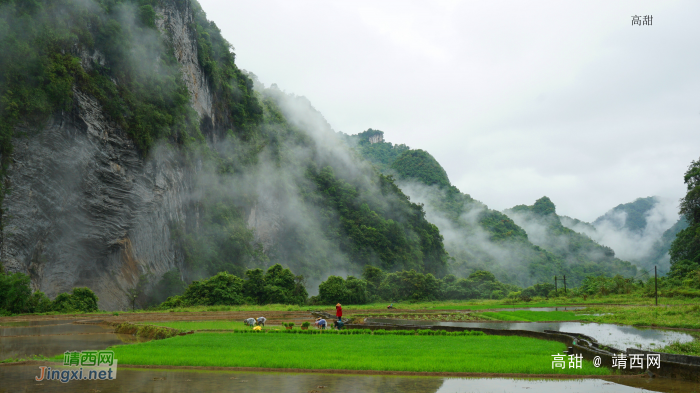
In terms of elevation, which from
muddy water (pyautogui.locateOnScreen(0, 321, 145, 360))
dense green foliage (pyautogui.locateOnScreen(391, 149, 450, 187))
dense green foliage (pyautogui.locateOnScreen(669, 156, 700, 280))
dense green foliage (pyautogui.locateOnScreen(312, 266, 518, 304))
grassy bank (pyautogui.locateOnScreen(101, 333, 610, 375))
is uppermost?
dense green foliage (pyautogui.locateOnScreen(391, 149, 450, 187))

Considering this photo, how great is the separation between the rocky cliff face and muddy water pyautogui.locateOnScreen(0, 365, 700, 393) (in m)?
30.4

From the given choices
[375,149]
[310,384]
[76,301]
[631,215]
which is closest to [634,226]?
[631,215]

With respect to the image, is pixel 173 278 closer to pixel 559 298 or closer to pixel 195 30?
pixel 195 30

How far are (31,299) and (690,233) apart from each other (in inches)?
2917

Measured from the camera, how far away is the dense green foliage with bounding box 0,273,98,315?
101 ft

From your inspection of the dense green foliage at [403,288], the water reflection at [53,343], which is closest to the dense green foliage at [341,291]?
the dense green foliage at [403,288]

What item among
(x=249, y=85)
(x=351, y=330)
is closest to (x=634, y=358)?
(x=351, y=330)

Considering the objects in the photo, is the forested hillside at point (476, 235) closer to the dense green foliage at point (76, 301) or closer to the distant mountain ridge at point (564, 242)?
the distant mountain ridge at point (564, 242)

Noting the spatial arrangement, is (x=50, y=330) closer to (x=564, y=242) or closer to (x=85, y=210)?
(x=85, y=210)

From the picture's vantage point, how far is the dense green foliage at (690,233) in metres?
55.5

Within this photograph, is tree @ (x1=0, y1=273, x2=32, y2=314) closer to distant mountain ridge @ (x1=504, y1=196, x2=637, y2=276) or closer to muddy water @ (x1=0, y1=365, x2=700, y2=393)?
muddy water @ (x1=0, y1=365, x2=700, y2=393)

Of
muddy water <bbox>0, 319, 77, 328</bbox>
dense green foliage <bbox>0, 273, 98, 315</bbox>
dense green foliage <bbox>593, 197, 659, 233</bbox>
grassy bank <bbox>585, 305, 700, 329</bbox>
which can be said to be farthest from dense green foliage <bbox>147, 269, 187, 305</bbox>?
dense green foliage <bbox>593, 197, 659, 233</bbox>

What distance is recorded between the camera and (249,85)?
79938mm

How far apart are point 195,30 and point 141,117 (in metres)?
21.7
